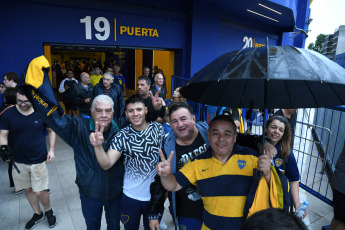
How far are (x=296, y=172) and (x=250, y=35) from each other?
444 inches

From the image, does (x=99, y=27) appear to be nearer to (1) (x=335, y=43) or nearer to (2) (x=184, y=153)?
(2) (x=184, y=153)

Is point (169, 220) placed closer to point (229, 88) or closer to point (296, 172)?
point (296, 172)

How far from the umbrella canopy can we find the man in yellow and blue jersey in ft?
1.23

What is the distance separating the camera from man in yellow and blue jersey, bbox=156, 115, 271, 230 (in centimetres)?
176

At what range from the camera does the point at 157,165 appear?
1.78 m

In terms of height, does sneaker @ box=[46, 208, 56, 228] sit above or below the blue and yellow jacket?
below

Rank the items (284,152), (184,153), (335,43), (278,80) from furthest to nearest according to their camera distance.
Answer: (335,43) < (284,152) < (184,153) < (278,80)

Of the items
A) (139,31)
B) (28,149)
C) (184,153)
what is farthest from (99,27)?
(184,153)

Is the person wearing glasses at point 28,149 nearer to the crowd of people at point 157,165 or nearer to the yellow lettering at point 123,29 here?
the crowd of people at point 157,165

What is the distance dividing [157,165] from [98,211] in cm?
123

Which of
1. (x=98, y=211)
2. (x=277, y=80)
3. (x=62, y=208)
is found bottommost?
(x=62, y=208)

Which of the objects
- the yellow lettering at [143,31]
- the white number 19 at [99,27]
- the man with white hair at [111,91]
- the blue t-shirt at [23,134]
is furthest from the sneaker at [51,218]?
the yellow lettering at [143,31]

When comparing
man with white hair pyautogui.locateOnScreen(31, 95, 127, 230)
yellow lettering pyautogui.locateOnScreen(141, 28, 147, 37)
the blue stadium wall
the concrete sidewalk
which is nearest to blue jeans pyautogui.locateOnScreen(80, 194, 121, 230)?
man with white hair pyautogui.locateOnScreen(31, 95, 127, 230)

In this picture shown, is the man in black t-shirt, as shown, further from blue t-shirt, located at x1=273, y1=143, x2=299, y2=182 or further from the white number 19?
the white number 19
